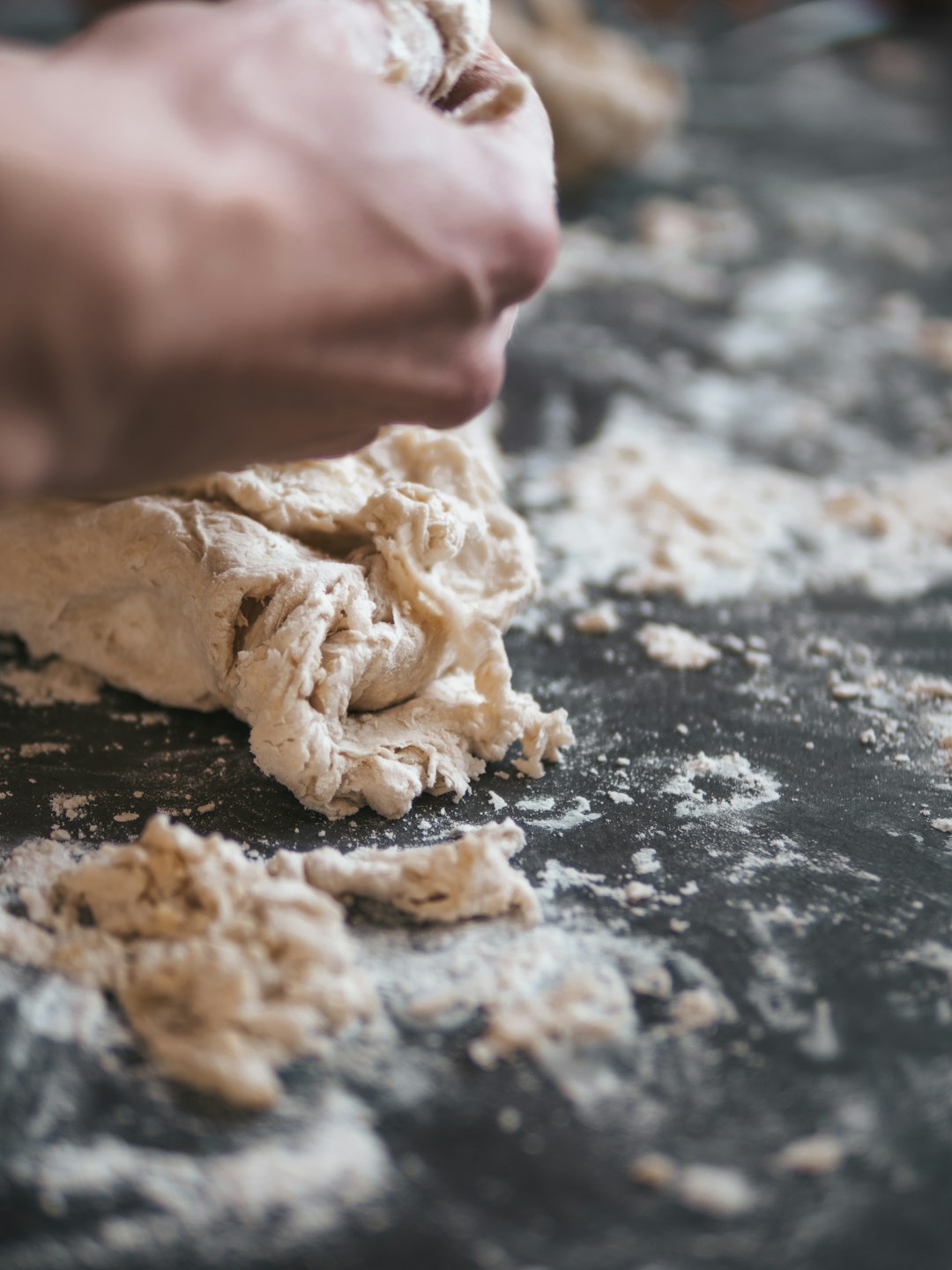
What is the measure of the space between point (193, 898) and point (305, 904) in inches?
3.1

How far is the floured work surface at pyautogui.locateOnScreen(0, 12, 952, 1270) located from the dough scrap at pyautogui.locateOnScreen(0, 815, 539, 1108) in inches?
0.7

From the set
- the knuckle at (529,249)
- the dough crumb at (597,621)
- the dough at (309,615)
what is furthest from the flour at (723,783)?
the knuckle at (529,249)

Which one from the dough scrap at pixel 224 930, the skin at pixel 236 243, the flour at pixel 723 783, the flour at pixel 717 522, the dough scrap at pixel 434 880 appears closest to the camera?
the skin at pixel 236 243

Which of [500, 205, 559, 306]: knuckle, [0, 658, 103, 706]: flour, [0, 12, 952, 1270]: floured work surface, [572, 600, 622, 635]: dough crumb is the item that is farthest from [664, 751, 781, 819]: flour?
[0, 658, 103, 706]: flour

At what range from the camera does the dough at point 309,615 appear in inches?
36.3

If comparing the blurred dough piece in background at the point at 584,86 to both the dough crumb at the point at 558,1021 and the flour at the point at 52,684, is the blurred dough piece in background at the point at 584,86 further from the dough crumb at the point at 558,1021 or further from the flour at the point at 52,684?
the dough crumb at the point at 558,1021

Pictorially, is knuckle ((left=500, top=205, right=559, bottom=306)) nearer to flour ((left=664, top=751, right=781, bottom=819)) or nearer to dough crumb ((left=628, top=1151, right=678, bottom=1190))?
flour ((left=664, top=751, right=781, bottom=819))

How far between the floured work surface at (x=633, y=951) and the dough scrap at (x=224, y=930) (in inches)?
0.7

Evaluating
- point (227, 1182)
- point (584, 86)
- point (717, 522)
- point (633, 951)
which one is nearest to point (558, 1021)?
point (633, 951)

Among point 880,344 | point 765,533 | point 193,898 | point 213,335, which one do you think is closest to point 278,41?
point 213,335

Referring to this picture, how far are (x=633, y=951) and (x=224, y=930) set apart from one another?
30cm

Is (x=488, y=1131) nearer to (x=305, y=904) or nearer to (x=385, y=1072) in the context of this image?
(x=385, y=1072)

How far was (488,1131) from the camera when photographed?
27.0 inches

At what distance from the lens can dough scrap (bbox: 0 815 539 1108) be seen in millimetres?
709
